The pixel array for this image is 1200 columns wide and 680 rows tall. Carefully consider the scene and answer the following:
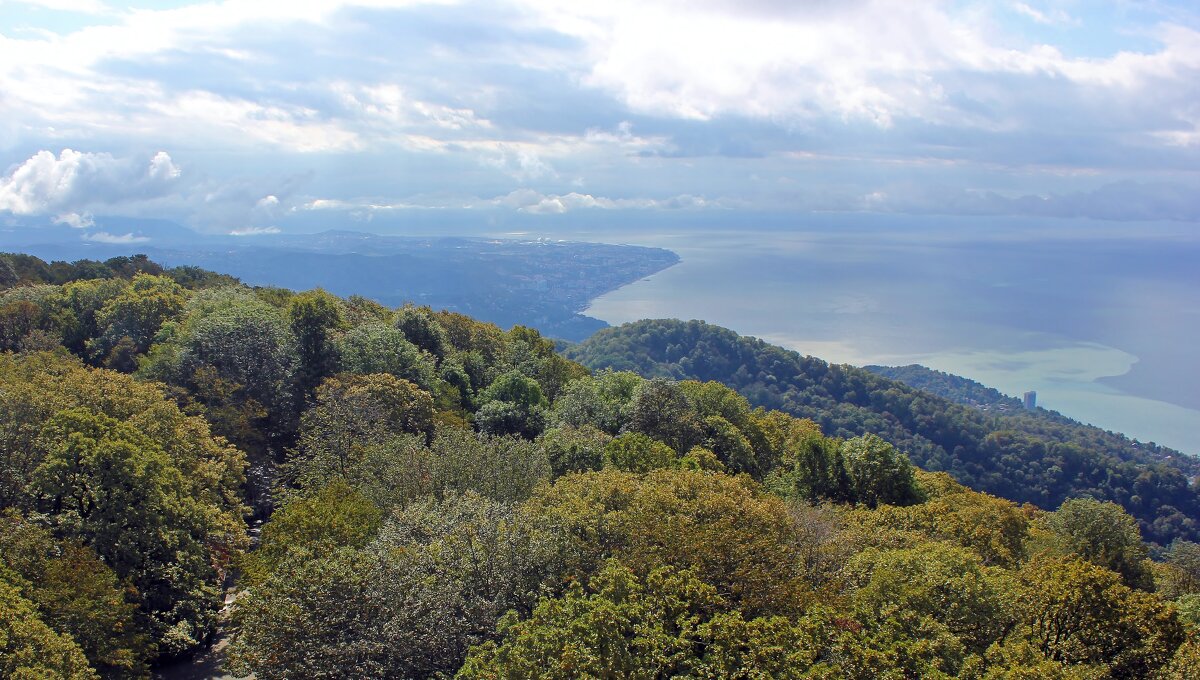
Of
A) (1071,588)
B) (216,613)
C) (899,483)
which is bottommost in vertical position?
(216,613)

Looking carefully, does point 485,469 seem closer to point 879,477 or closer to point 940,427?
point 879,477

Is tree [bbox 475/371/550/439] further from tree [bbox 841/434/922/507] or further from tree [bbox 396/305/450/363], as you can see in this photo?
tree [bbox 841/434/922/507]

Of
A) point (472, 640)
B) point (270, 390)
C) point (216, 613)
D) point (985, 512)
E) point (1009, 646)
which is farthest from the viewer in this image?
point (270, 390)

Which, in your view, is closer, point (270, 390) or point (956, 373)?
point (270, 390)

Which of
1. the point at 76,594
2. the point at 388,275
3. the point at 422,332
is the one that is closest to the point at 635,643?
the point at 76,594

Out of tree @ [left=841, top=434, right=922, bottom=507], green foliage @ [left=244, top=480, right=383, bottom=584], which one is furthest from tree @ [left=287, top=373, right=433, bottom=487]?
tree @ [left=841, top=434, right=922, bottom=507]

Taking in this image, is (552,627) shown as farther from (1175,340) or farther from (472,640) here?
(1175,340)

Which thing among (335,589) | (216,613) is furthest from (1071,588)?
(216,613)
